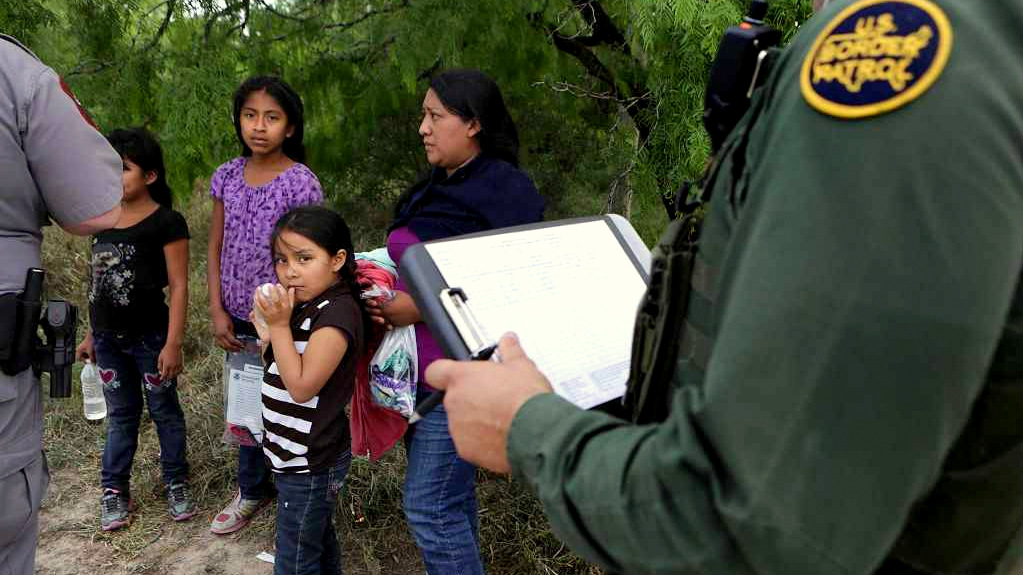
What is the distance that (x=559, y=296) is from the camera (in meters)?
1.15

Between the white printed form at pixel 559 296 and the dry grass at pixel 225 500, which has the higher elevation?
the white printed form at pixel 559 296

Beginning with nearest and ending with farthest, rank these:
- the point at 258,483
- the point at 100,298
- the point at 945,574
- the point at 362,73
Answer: the point at 945,574 → the point at 100,298 → the point at 258,483 → the point at 362,73

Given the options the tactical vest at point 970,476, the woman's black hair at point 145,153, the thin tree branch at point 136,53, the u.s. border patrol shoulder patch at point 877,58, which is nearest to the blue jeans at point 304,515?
the woman's black hair at point 145,153

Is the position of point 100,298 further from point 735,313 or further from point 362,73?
point 735,313

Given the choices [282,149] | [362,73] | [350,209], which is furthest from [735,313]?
[350,209]

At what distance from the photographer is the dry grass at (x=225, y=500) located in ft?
9.28

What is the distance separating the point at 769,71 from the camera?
764 millimetres

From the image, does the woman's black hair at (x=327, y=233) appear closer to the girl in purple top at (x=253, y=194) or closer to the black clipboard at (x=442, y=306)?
the girl in purple top at (x=253, y=194)

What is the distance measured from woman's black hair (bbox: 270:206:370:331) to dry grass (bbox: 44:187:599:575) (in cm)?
123

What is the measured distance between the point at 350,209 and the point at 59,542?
9.22 ft

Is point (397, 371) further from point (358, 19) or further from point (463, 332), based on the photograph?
point (358, 19)

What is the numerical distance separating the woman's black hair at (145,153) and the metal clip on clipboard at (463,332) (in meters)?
2.34

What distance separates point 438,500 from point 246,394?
1099 millimetres

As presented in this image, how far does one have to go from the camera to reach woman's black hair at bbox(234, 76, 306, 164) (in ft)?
9.12
